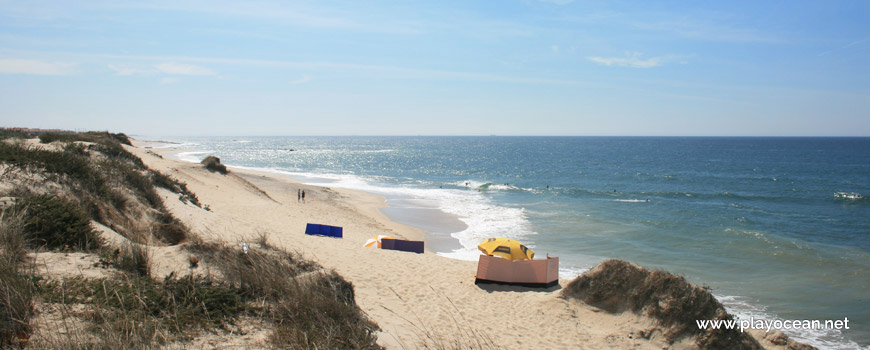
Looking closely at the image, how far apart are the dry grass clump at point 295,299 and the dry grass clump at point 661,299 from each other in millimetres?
6547

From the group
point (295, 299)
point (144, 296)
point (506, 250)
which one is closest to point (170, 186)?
point (506, 250)

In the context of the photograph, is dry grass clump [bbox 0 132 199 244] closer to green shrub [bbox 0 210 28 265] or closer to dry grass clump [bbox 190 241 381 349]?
green shrub [bbox 0 210 28 265]

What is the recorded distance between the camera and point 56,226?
253 inches

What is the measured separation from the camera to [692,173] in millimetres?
57906

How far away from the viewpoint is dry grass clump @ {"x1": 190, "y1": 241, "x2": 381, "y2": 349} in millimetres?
4504

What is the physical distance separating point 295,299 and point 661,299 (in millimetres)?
7770

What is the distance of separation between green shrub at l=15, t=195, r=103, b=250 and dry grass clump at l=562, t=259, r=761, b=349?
9.77 meters

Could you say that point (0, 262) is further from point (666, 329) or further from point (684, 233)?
point (684, 233)

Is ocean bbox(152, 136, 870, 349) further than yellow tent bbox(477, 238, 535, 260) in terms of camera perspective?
No

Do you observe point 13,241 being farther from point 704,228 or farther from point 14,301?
point 704,228

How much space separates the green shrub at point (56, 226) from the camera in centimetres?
615

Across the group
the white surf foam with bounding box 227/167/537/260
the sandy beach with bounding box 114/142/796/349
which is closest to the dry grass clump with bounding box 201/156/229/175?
the sandy beach with bounding box 114/142/796/349

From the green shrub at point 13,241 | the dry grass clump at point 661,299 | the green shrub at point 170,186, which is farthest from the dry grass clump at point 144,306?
the green shrub at point 170,186

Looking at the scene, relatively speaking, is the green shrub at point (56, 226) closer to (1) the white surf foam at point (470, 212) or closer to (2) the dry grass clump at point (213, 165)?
(1) the white surf foam at point (470, 212)
